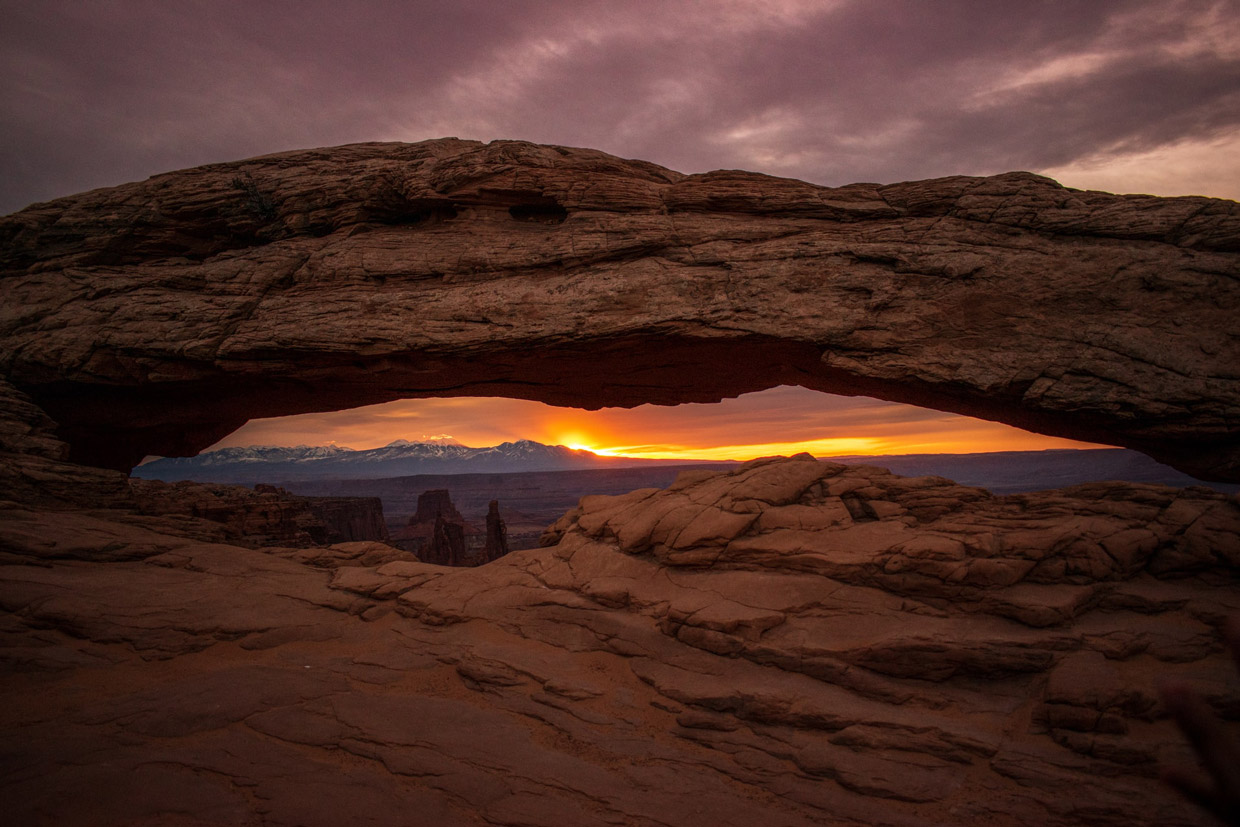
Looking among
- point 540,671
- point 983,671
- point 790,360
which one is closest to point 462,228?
point 790,360

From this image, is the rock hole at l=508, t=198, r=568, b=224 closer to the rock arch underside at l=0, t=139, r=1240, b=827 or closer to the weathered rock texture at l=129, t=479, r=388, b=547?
the rock arch underside at l=0, t=139, r=1240, b=827

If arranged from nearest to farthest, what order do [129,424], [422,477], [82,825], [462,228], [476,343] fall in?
[82,825] → [476,343] → [462,228] → [129,424] → [422,477]

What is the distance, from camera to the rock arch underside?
6.98 meters

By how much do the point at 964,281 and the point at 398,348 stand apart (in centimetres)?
1263

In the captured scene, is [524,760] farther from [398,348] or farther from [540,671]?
[398,348]

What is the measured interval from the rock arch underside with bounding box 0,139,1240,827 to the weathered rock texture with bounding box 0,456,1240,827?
5cm

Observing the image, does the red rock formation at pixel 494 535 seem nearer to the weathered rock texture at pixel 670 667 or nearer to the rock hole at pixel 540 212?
the rock hole at pixel 540 212

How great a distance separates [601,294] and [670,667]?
814cm

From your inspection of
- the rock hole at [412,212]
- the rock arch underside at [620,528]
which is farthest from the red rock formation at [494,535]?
the rock hole at [412,212]

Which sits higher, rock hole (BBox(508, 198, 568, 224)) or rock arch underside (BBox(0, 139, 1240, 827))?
rock hole (BBox(508, 198, 568, 224))

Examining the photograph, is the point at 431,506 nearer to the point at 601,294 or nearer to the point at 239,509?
the point at 239,509

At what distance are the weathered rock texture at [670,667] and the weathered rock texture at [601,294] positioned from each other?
267 centimetres

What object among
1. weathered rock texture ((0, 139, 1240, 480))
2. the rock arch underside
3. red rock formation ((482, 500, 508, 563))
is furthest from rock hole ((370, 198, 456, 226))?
red rock formation ((482, 500, 508, 563))

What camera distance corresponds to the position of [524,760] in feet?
23.9
